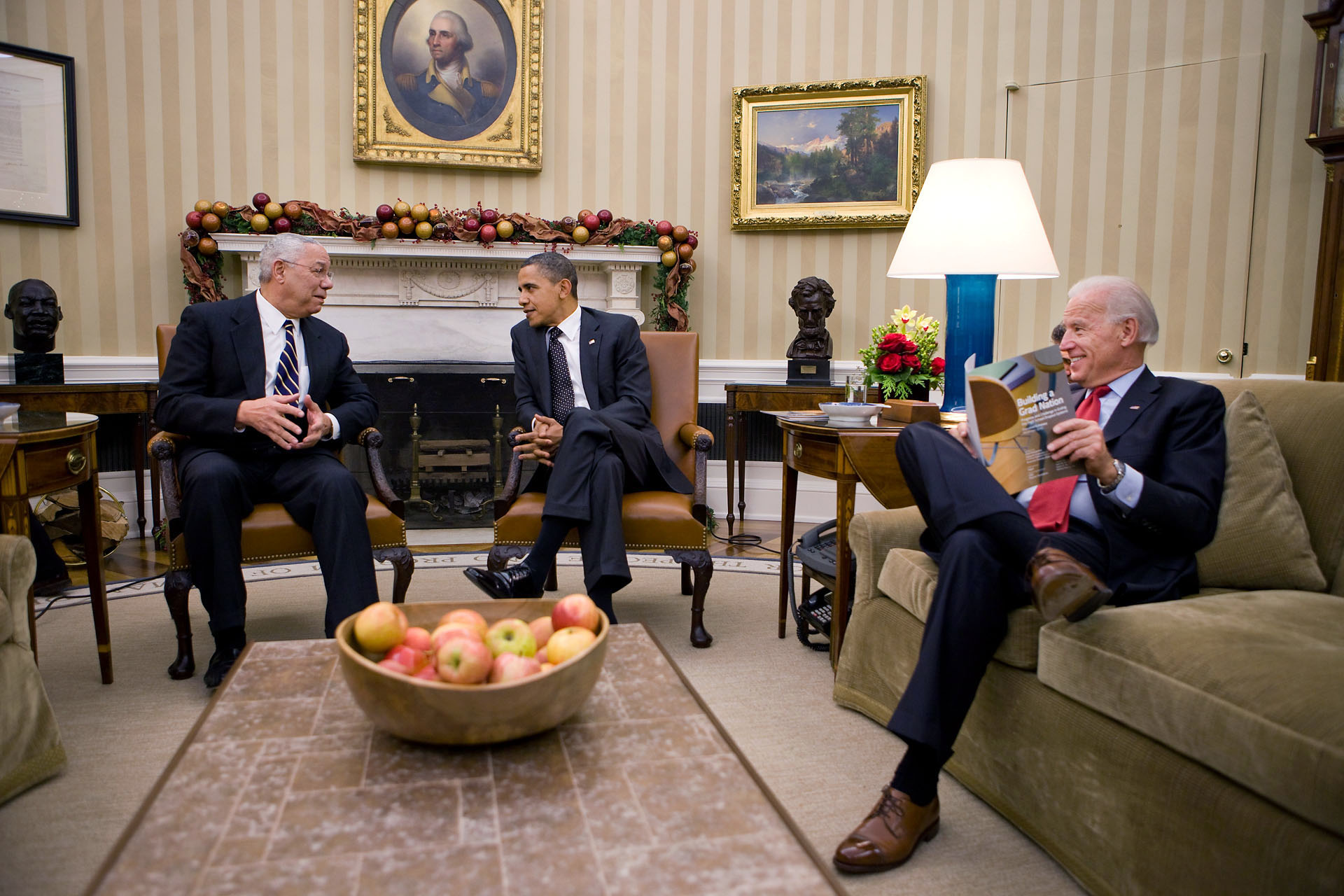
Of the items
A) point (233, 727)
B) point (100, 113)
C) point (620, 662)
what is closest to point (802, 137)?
point (100, 113)

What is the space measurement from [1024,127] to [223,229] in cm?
440

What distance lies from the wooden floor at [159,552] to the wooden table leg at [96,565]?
128 cm

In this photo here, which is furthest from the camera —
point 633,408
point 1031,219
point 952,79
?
point 952,79

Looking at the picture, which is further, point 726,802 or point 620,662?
point 620,662

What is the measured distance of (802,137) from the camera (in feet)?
17.4

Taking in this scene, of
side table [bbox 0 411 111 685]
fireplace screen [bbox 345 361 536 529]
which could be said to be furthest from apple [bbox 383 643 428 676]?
fireplace screen [bbox 345 361 536 529]

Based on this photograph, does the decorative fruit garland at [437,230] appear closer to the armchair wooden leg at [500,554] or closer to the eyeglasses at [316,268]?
the eyeglasses at [316,268]

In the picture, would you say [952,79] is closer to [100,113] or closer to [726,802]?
[100,113]

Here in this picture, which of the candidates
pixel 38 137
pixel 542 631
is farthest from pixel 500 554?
pixel 38 137

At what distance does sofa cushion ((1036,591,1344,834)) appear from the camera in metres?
1.28

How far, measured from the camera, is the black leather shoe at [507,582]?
2873mm

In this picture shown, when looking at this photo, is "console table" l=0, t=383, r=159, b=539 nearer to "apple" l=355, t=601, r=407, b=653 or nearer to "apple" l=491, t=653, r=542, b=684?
"apple" l=355, t=601, r=407, b=653

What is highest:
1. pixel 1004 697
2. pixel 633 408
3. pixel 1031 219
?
pixel 1031 219

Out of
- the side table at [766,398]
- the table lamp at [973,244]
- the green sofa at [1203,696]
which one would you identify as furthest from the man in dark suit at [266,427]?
the side table at [766,398]
